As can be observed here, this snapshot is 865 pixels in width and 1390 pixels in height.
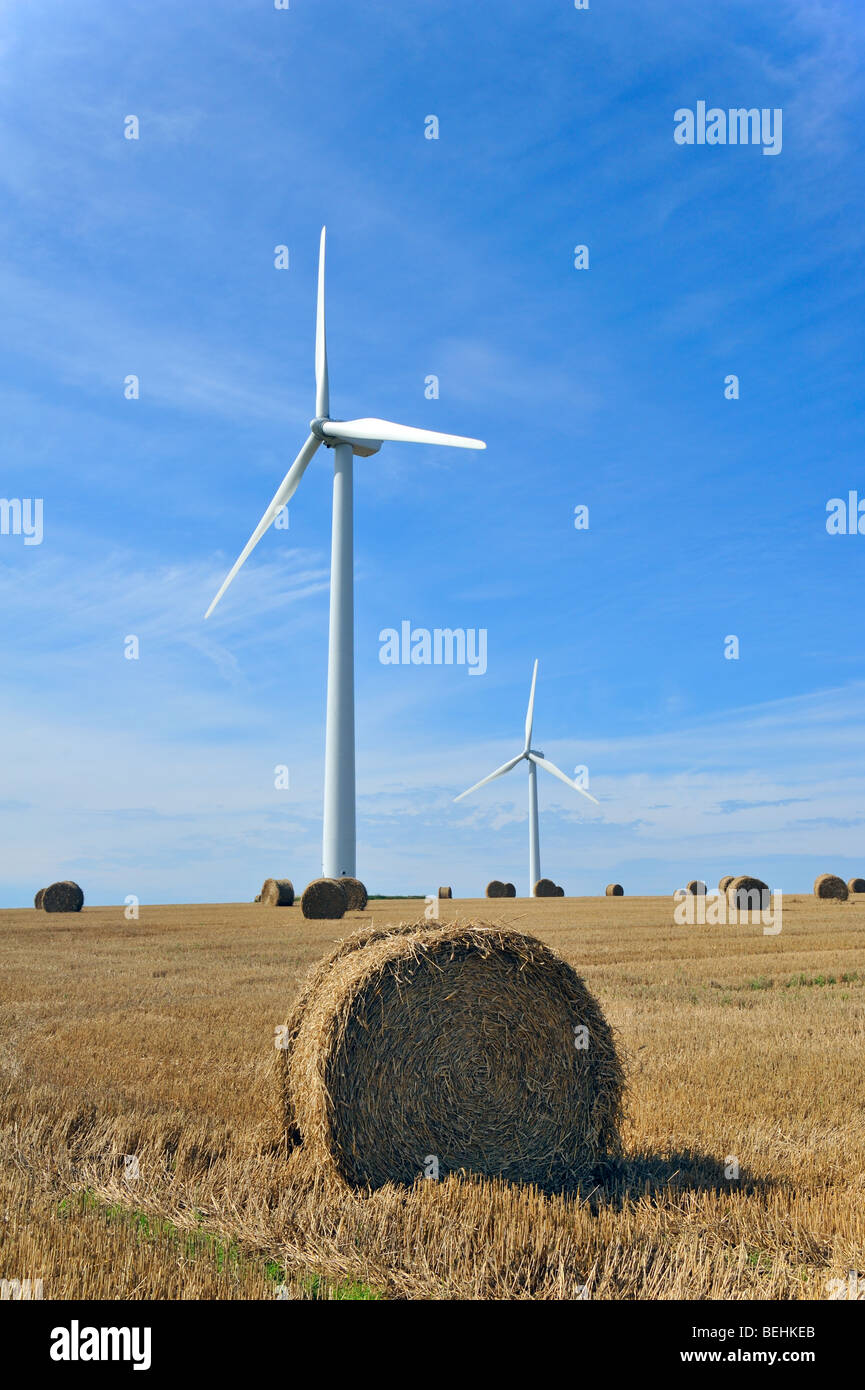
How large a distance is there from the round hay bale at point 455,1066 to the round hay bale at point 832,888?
4081cm

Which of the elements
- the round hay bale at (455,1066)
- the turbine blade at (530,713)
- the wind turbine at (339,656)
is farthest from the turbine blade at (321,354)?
the round hay bale at (455,1066)

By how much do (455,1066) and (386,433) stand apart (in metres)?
34.5

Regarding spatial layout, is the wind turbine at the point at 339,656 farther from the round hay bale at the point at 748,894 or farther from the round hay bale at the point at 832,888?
the round hay bale at the point at 832,888

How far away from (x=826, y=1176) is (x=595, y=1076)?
161cm

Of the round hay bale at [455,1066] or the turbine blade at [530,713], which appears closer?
the round hay bale at [455,1066]

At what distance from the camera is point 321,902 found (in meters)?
36.2

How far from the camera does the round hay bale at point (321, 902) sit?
36094mm

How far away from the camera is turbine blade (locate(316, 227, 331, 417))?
42.0 metres

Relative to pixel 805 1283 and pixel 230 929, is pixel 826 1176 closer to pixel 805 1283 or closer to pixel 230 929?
pixel 805 1283

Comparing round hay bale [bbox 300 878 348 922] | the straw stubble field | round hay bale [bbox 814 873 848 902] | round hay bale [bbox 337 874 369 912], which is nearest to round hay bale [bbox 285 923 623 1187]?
the straw stubble field

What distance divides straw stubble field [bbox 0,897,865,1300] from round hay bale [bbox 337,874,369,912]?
76.1 feet

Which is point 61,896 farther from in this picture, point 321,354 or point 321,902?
point 321,354

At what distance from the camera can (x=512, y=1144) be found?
7418mm
